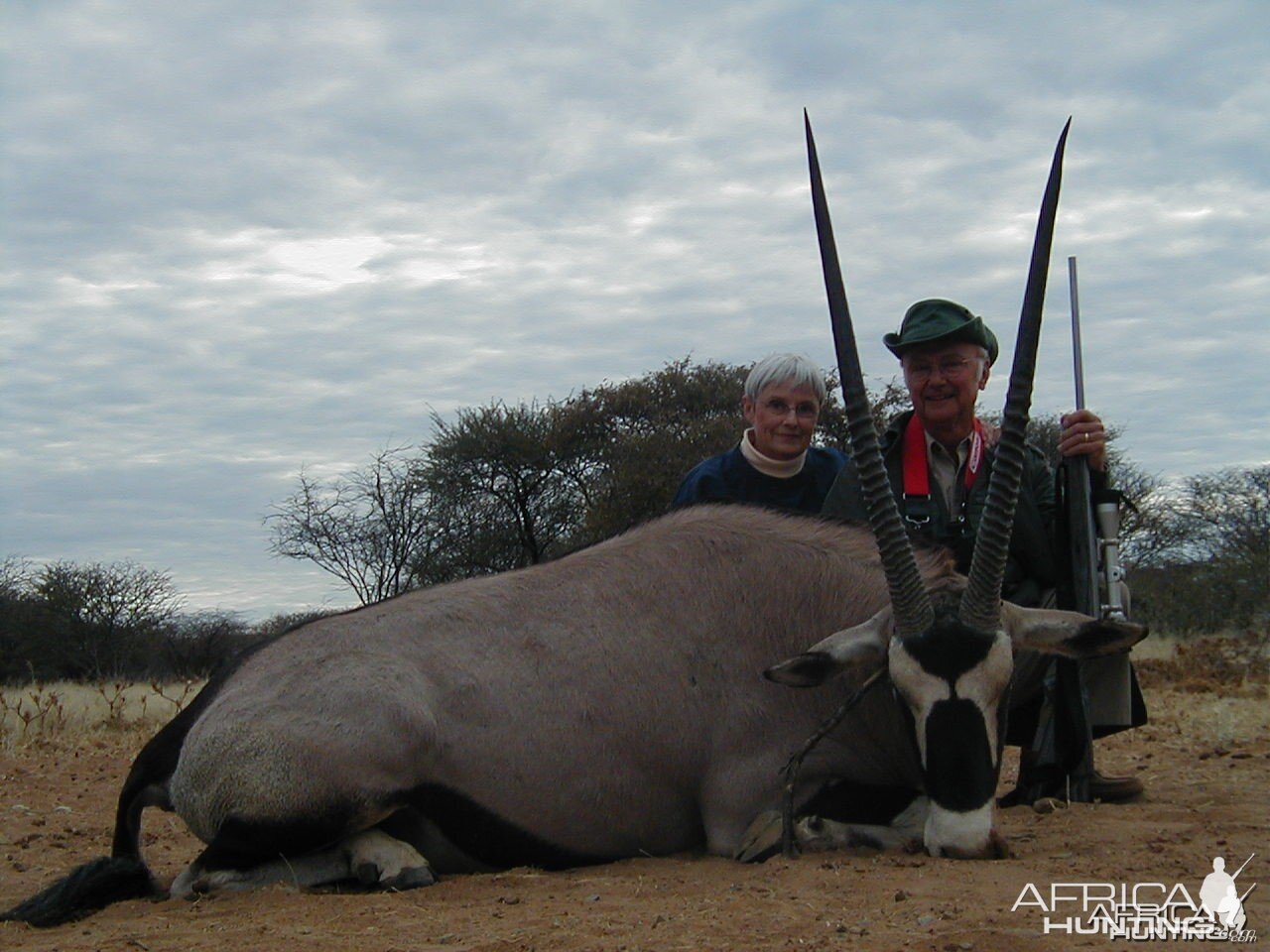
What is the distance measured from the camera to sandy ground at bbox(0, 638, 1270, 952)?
3.36 m

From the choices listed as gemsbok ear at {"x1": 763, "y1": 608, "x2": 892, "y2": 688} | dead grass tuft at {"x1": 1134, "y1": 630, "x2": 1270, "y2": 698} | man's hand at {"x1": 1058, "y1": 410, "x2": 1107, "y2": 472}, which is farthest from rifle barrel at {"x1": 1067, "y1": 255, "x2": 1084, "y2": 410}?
dead grass tuft at {"x1": 1134, "y1": 630, "x2": 1270, "y2": 698}

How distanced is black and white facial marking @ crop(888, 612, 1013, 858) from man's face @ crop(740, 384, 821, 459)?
2.74m

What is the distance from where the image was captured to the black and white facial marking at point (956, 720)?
428 centimetres

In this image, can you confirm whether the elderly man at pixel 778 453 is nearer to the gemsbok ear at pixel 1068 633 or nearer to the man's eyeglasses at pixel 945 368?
the man's eyeglasses at pixel 945 368

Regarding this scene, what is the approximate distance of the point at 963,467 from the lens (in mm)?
6297

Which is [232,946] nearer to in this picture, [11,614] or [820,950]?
[820,950]

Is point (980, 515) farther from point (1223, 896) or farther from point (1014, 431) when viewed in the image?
point (1223, 896)

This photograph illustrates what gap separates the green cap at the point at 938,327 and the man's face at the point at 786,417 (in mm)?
855

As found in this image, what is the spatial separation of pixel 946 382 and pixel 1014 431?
1.53m

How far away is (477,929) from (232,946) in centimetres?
69

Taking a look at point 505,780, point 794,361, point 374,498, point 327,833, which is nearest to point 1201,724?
point 794,361
